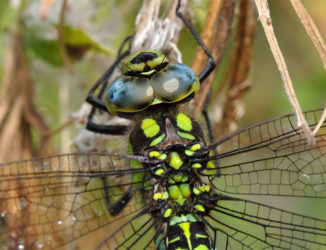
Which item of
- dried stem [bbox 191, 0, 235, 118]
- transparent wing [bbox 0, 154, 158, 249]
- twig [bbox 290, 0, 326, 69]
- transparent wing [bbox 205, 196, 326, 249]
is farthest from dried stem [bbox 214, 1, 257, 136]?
transparent wing [bbox 0, 154, 158, 249]

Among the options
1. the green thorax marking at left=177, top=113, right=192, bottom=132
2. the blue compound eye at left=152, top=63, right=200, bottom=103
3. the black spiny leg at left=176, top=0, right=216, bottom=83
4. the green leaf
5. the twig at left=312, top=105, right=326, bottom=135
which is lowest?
the twig at left=312, top=105, right=326, bottom=135

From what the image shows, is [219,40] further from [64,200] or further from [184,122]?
[64,200]

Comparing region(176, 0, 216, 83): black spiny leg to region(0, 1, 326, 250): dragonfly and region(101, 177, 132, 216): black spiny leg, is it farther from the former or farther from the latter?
region(101, 177, 132, 216): black spiny leg

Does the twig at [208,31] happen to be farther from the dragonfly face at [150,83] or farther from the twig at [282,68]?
the twig at [282,68]

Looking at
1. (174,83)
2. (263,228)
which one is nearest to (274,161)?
(263,228)

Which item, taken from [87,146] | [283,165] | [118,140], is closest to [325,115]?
[283,165]

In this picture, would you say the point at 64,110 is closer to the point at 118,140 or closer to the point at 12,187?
the point at 118,140
